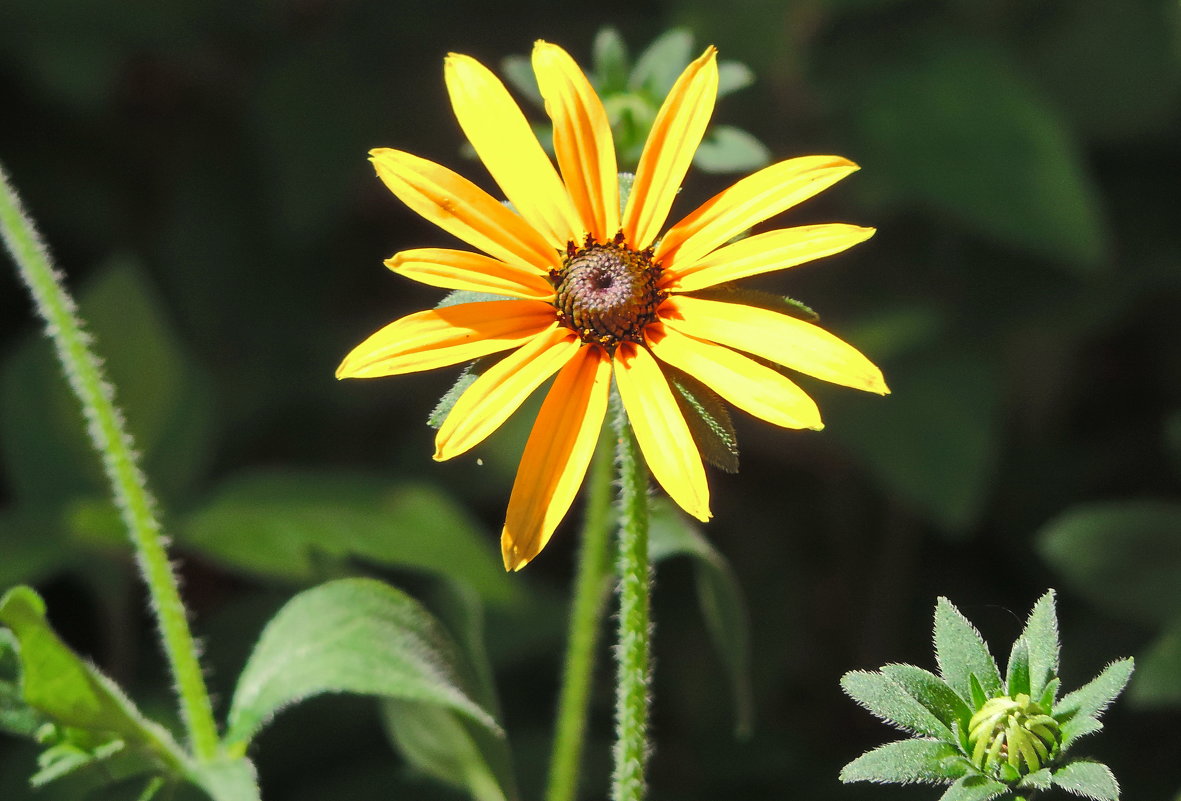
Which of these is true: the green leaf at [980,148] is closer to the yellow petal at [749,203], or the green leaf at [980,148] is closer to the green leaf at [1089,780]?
the yellow petal at [749,203]

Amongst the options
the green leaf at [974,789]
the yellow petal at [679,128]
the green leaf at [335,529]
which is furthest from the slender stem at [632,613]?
the green leaf at [335,529]

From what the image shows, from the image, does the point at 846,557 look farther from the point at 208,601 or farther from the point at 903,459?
the point at 208,601

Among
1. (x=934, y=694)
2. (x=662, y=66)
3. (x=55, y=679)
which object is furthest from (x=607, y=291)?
(x=55, y=679)

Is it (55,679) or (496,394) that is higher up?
(496,394)

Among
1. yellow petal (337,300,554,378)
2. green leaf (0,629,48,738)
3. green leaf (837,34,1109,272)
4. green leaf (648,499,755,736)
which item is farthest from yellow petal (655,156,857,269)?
green leaf (837,34,1109,272)

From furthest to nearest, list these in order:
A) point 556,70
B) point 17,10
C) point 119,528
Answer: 1. point 17,10
2. point 119,528
3. point 556,70

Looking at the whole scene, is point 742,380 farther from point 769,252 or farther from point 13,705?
point 13,705

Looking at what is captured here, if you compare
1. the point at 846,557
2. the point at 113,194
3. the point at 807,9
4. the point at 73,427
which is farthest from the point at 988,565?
the point at 113,194
